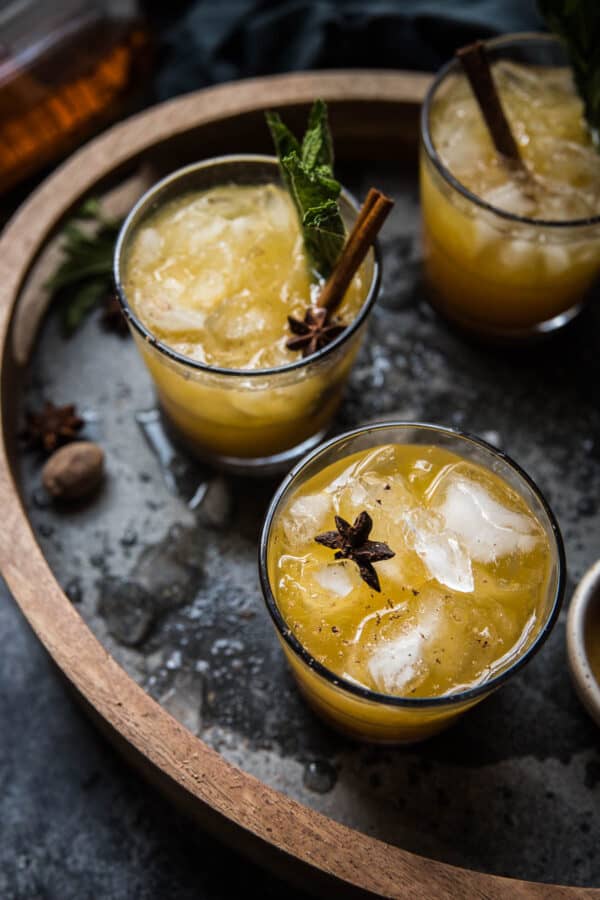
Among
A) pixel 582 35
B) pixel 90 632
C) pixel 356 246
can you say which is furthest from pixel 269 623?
pixel 582 35

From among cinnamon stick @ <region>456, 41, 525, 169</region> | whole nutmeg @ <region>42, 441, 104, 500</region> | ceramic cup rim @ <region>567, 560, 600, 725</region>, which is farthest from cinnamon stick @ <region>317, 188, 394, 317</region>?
ceramic cup rim @ <region>567, 560, 600, 725</region>

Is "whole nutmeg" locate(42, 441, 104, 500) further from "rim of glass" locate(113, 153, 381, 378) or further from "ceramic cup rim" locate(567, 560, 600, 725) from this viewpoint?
"ceramic cup rim" locate(567, 560, 600, 725)

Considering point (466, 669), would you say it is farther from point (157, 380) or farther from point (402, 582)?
point (157, 380)

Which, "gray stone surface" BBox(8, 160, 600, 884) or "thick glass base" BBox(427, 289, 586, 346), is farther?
"thick glass base" BBox(427, 289, 586, 346)

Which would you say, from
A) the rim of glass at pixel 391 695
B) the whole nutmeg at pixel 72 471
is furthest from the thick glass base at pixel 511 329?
the whole nutmeg at pixel 72 471

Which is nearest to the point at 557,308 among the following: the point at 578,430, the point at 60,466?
the point at 578,430

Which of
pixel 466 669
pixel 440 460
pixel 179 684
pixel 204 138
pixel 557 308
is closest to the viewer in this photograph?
pixel 466 669

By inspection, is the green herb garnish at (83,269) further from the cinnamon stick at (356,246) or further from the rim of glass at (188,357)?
the cinnamon stick at (356,246)
